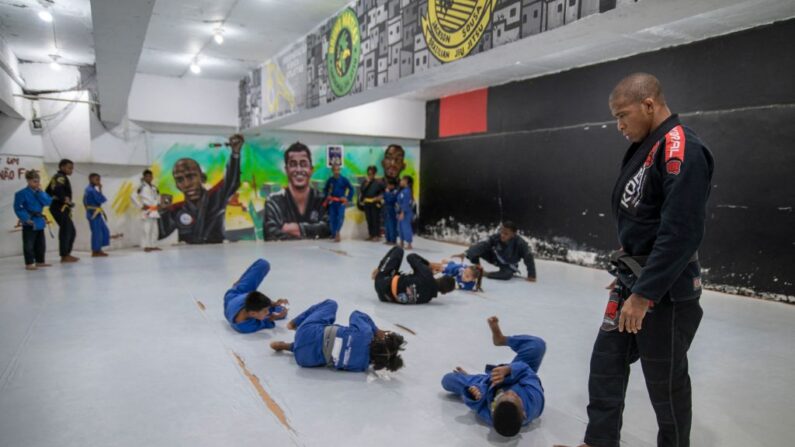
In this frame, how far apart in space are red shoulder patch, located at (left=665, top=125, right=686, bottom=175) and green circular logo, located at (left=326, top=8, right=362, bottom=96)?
141 inches

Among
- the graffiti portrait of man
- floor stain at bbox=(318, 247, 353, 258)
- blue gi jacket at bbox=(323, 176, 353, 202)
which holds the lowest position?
floor stain at bbox=(318, 247, 353, 258)

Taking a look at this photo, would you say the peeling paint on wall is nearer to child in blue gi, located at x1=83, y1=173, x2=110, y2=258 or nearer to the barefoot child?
the barefoot child

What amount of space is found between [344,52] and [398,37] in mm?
1133

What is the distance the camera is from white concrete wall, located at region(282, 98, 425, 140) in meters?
9.99

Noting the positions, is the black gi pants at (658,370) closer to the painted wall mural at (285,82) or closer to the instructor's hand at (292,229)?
the painted wall mural at (285,82)

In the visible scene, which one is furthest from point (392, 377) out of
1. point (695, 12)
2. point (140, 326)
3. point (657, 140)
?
point (695, 12)

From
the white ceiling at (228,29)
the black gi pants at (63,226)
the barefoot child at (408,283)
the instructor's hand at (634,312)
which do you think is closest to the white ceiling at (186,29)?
the white ceiling at (228,29)

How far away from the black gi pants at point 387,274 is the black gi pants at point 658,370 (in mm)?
3135

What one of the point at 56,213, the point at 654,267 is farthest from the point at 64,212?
the point at 654,267

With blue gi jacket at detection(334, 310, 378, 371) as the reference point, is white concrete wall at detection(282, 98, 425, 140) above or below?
above

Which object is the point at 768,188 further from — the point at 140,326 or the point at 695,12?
the point at 140,326

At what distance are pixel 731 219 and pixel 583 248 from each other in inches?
84.7

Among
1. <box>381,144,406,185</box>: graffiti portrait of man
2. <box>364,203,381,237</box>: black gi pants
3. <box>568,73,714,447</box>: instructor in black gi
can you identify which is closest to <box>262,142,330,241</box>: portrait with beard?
<box>364,203,381,237</box>: black gi pants

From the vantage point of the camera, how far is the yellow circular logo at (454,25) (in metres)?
3.26
